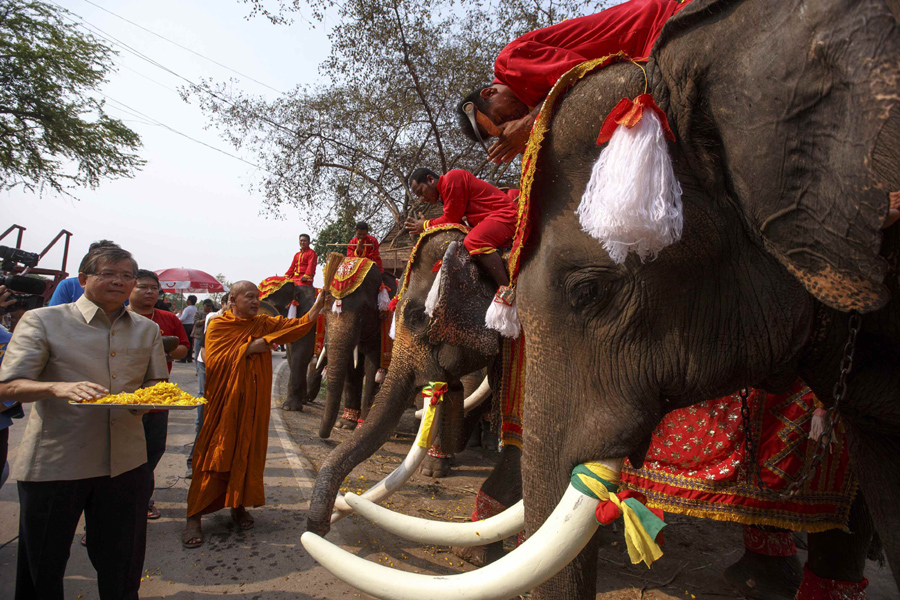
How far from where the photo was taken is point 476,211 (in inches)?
191

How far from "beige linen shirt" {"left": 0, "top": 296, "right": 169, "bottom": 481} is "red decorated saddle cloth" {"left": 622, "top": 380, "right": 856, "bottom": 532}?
2.93 meters

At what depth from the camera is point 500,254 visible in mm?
4191

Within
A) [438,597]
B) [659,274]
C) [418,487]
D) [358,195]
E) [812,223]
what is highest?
[358,195]

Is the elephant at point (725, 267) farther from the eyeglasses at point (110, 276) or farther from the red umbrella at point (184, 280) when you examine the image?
the red umbrella at point (184, 280)

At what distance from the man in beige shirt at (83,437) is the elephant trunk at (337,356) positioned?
3.37 metres

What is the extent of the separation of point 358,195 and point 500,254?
40.3ft

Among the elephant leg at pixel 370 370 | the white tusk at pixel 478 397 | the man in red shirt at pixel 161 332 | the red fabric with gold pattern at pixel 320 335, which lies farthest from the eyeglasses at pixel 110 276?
the red fabric with gold pattern at pixel 320 335

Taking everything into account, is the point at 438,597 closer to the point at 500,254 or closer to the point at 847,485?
the point at 847,485

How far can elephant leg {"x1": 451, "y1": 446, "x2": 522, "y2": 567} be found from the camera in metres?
3.39

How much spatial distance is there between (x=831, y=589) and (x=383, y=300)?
574 cm

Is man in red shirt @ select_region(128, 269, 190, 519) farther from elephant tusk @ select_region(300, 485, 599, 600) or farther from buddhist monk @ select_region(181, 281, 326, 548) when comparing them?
elephant tusk @ select_region(300, 485, 599, 600)

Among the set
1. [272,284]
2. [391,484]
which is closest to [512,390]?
[391,484]

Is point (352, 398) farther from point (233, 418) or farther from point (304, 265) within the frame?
point (304, 265)

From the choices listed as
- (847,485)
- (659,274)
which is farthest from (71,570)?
(847,485)
